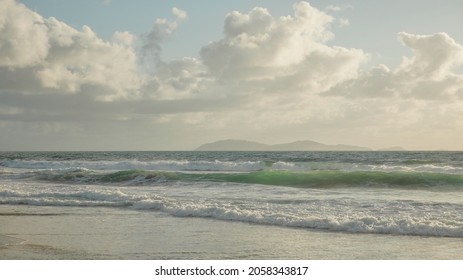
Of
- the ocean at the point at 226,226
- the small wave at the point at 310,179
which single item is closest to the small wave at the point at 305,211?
the ocean at the point at 226,226

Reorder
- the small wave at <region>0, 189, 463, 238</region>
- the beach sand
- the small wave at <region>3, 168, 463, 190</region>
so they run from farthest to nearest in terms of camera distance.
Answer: the small wave at <region>3, 168, 463, 190</region>
the small wave at <region>0, 189, 463, 238</region>
the beach sand

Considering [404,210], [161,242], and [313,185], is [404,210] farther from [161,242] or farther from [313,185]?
[313,185]

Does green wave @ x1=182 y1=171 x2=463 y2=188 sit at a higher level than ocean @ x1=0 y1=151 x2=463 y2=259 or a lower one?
higher

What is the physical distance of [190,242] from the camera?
877 cm

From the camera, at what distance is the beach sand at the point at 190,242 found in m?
7.89

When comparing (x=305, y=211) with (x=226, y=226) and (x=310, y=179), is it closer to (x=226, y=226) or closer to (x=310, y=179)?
(x=226, y=226)

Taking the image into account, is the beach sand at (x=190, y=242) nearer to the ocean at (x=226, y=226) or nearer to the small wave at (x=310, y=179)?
the ocean at (x=226, y=226)

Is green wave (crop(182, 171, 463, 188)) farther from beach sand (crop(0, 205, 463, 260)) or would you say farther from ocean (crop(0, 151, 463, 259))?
beach sand (crop(0, 205, 463, 260))

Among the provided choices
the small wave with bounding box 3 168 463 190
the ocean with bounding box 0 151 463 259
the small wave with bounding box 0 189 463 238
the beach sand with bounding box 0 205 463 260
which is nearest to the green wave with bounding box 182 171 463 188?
the small wave with bounding box 3 168 463 190

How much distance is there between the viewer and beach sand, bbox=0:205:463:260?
25.9 ft

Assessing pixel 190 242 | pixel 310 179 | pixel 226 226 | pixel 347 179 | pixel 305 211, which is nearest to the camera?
pixel 190 242

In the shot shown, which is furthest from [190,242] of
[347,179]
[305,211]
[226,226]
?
[347,179]

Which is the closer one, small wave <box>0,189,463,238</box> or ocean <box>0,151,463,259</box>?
ocean <box>0,151,463,259</box>
